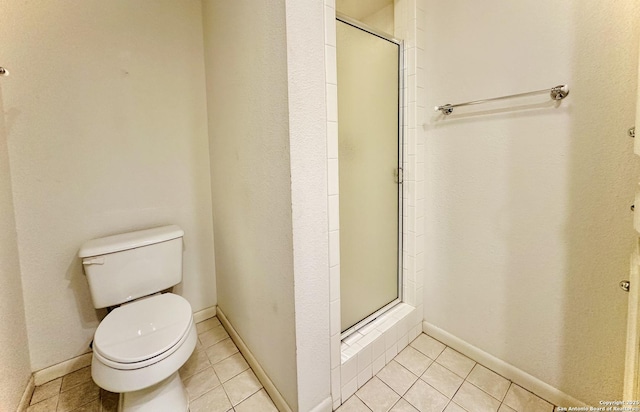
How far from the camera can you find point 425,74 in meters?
1.56

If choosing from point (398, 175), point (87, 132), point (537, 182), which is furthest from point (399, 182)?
point (87, 132)

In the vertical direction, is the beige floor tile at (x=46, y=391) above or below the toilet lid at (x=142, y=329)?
below

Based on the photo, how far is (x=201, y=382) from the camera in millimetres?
1395

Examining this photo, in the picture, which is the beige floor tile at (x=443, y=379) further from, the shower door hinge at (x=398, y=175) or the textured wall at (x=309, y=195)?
the shower door hinge at (x=398, y=175)

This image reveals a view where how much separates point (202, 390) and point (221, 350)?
0.91 feet

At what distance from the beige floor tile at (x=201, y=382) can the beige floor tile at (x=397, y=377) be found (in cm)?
87

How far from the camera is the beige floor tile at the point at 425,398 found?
1218 millimetres

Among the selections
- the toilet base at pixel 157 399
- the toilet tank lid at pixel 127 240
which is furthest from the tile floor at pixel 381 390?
the toilet tank lid at pixel 127 240

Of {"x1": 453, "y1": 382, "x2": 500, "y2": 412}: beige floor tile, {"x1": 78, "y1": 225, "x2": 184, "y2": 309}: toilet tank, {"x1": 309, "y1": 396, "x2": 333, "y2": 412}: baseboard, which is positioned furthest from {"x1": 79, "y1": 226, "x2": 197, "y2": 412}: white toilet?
{"x1": 453, "y1": 382, "x2": 500, "y2": 412}: beige floor tile

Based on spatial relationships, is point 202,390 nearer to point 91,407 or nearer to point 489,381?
point 91,407

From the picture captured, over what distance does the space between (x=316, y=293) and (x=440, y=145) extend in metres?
1.08

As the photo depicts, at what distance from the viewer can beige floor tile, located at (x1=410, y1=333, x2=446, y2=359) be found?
5.11ft

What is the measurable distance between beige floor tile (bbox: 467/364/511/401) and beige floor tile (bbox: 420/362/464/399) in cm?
8

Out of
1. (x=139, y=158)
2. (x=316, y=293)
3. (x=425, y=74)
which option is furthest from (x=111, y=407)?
(x=425, y=74)
